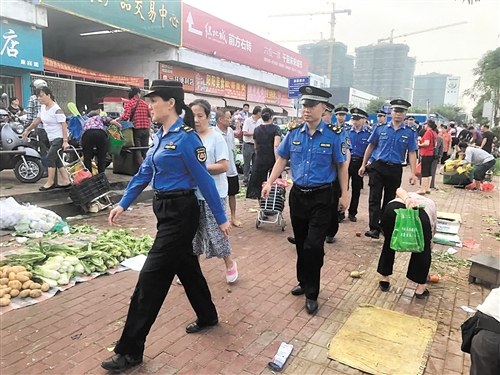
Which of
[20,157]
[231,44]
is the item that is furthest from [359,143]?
[231,44]

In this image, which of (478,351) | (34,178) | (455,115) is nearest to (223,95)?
(34,178)

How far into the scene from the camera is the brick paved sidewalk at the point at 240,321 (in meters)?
2.85

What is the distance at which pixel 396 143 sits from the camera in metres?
5.68

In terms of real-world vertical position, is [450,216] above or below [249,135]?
below

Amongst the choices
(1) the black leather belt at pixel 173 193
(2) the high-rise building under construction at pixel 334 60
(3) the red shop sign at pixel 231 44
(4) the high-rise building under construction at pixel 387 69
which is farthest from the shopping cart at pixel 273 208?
(2) the high-rise building under construction at pixel 334 60

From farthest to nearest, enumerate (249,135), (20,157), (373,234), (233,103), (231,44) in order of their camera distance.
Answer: (233,103), (231,44), (249,135), (20,157), (373,234)

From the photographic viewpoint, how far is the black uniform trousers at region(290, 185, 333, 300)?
3.62m

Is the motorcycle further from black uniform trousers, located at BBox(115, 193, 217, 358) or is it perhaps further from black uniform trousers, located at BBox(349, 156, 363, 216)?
black uniform trousers, located at BBox(349, 156, 363, 216)

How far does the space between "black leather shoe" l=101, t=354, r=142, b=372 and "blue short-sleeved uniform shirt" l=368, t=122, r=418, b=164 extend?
440 centimetres

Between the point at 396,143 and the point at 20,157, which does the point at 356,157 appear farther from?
the point at 20,157

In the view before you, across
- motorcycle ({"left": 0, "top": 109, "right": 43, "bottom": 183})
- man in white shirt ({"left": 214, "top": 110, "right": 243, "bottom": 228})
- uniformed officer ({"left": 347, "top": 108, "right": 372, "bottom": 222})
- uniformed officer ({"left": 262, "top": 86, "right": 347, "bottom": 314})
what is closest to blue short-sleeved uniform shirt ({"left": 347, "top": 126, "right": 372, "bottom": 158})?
uniformed officer ({"left": 347, "top": 108, "right": 372, "bottom": 222})

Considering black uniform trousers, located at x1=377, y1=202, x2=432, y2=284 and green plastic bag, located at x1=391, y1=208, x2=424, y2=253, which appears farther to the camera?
black uniform trousers, located at x1=377, y1=202, x2=432, y2=284

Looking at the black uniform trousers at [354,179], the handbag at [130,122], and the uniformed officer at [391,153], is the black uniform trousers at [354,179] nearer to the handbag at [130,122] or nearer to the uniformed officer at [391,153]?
the uniformed officer at [391,153]

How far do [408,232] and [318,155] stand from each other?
43.2 inches
